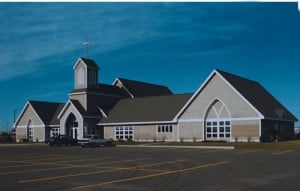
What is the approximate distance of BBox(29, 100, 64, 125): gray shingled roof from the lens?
66656 mm

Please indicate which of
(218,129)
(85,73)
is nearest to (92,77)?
(85,73)

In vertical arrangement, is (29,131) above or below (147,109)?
below

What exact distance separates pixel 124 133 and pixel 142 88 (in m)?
17.1

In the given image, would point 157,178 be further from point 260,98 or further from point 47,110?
point 47,110

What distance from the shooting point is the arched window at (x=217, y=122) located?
4691cm

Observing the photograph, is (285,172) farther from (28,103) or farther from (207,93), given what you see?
(28,103)

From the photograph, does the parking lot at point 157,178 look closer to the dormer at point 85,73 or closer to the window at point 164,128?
the window at point 164,128

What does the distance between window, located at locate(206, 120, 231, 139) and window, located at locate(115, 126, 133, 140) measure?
36.4 feet

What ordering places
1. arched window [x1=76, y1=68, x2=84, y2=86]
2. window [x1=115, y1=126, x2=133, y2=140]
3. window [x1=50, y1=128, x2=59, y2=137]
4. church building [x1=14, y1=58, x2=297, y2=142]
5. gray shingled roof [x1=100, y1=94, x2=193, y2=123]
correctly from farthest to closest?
window [x1=50, y1=128, x2=59, y2=137]
arched window [x1=76, y1=68, x2=84, y2=86]
window [x1=115, y1=126, x2=133, y2=140]
gray shingled roof [x1=100, y1=94, x2=193, y2=123]
church building [x1=14, y1=58, x2=297, y2=142]

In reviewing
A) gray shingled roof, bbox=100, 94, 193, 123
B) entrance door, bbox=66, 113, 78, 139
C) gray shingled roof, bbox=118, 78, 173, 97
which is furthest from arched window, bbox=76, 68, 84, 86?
gray shingled roof, bbox=118, 78, 173, 97

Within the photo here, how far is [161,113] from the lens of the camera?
5391 centimetres

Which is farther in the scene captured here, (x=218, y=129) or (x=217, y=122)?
(x=217, y=122)

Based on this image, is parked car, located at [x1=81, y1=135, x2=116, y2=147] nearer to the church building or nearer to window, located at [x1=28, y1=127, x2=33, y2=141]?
the church building

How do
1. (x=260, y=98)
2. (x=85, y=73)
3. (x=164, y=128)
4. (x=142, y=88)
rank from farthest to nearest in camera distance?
1. (x=142, y=88)
2. (x=85, y=73)
3. (x=164, y=128)
4. (x=260, y=98)
